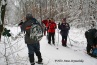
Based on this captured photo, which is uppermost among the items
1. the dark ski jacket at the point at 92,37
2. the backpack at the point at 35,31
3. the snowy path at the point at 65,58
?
the backpack at the point at 35,31

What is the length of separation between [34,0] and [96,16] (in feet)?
150

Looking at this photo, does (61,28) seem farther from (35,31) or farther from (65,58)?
(35,31)

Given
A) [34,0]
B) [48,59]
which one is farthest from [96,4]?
[34,0]

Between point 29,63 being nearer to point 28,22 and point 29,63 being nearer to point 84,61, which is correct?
point 28,22

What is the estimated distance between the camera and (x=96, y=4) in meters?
14.0

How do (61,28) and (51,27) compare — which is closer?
(61,28)

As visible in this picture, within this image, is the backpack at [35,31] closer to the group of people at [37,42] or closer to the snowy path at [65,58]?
the group of people at [37,42]

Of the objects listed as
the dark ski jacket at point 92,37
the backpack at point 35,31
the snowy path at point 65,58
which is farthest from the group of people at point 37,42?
the snowy path at point 65,58

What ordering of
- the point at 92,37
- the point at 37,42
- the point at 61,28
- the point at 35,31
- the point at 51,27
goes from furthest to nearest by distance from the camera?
the point at 51,27 < the point at 61,28 < the point at 92,37 < the point at 37,42 < the point at 35,31

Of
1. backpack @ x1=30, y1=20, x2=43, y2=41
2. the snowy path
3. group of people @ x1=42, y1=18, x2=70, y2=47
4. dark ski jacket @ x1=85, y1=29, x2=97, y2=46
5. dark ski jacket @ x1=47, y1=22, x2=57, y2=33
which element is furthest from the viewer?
dark ski jacket @ x1=47, y1=22, x2=57, y2=33

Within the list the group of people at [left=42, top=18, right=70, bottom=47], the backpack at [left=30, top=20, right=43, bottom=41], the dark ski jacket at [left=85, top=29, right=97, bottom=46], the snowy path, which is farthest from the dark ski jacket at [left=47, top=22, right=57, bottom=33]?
the backpack at [left=30, top=20, right=43, bottom=41]

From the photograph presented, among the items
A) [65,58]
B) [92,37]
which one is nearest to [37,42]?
[65,58]

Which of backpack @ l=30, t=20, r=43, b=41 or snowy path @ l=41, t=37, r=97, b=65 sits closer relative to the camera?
backpack @ l=30, t=20, r=43, b=41

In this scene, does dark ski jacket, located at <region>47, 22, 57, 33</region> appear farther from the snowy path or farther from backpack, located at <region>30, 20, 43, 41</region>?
backpack, located at <region>30, 20, 43, 41</region>
